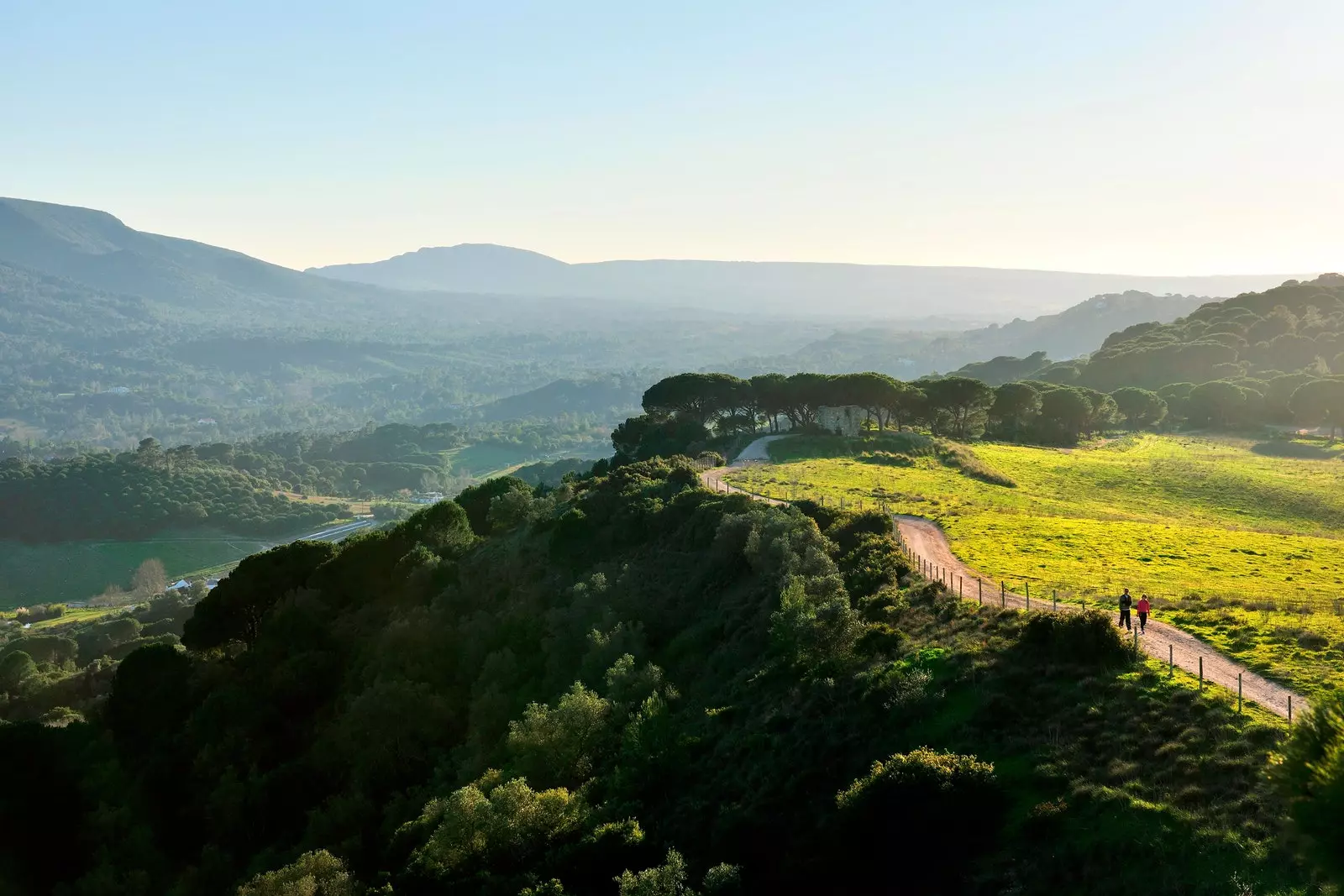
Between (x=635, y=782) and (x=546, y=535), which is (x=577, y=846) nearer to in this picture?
(x=635, y=782)

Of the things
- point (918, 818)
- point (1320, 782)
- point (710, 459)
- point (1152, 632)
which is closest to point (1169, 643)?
point (1152, 632)

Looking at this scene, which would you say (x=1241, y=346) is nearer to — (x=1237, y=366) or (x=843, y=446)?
(x=1237, y=366)

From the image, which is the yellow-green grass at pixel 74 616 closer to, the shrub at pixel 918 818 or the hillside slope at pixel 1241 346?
the shrub at pixel 918 818

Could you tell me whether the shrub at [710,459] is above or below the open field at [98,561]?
above

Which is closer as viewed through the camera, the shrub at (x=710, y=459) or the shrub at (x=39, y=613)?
the shrub at (x=710, y=459)

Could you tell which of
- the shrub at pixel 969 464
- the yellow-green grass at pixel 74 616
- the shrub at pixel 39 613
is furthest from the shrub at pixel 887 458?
the shrub at pixel 39 613

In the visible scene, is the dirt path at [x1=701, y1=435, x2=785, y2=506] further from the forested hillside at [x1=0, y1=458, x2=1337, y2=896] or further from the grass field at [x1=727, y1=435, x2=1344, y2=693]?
the forested hillside at [x1=0, y1=458, x2=1337, y2=896]

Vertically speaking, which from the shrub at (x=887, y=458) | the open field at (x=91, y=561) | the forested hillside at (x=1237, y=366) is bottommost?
the open field at (x=91, y=561)
